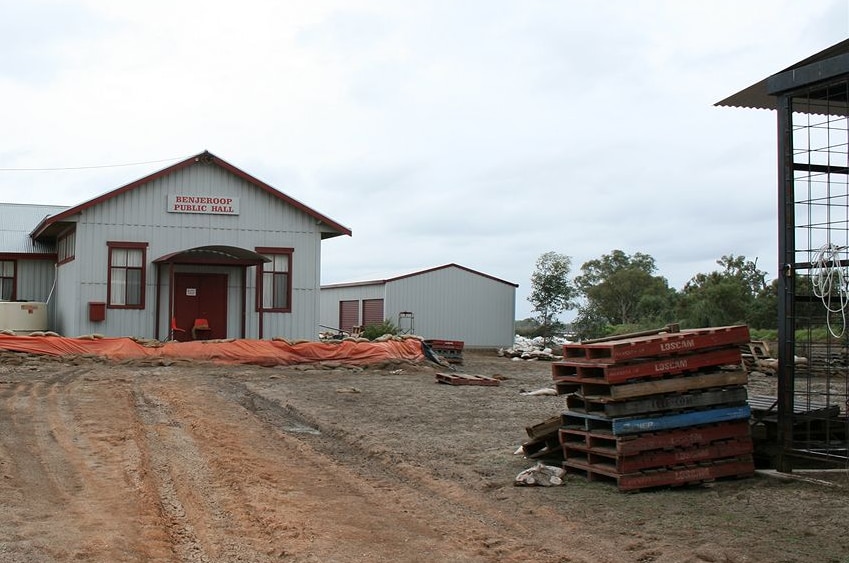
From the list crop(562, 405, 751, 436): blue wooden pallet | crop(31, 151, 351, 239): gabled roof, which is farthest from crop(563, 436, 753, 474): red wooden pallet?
crop(31, 151, 351, 239): gabled roof

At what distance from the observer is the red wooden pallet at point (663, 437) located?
29.2 feet

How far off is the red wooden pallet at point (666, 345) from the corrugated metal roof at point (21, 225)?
87.9 ft

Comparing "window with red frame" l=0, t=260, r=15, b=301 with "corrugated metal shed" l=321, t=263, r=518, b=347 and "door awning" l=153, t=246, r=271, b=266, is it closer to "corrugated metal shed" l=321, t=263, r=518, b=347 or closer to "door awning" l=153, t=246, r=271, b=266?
"door awning" l=153, t=246, r=271, b=266

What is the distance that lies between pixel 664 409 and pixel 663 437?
11.1 inches

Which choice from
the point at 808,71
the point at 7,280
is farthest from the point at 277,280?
the point at 808,71

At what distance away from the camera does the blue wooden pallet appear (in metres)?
8.91

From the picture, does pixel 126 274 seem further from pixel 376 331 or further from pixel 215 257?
pixel 376 331

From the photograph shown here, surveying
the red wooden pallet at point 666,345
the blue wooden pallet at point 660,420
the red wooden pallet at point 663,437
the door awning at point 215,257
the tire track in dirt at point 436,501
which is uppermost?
the door awning at point 215,257

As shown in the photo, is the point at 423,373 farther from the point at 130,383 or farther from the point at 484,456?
the point at 484,456

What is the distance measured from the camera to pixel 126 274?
26938mm

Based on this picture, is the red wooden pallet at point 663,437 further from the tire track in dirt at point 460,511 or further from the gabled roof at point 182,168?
the gabled roof at point 182,168

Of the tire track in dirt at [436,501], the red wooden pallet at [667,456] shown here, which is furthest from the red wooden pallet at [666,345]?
the tire track in dirt at [436,501]

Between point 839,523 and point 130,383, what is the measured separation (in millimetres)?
14966

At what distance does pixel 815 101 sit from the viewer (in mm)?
10164
